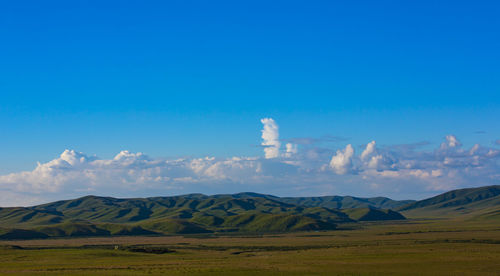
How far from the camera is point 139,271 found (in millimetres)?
98500

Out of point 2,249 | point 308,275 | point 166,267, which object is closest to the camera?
point 308,275

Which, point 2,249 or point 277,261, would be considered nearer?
point 277,261

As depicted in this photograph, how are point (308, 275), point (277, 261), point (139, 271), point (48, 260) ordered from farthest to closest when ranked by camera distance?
point (48, 260), point (277, 261), point (139, 271), point (308, 275)

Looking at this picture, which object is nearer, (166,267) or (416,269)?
(416,269)

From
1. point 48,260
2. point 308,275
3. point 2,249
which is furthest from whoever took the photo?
point 2,249

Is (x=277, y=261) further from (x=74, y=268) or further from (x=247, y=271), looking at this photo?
(x=74, y=268)

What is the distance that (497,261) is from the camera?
354ft

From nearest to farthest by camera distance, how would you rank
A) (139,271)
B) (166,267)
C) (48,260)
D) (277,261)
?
(139,271) < (166,267) < (277,261) < (48,260)

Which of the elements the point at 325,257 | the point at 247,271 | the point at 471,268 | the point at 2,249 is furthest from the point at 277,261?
the point at 2,249

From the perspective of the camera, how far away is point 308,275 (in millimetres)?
92250

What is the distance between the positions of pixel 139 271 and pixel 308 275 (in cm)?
3117

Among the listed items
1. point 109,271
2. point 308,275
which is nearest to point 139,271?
point 109,271

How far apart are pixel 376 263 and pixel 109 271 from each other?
52.8 m

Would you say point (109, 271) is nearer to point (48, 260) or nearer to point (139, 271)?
point (139, 271)
